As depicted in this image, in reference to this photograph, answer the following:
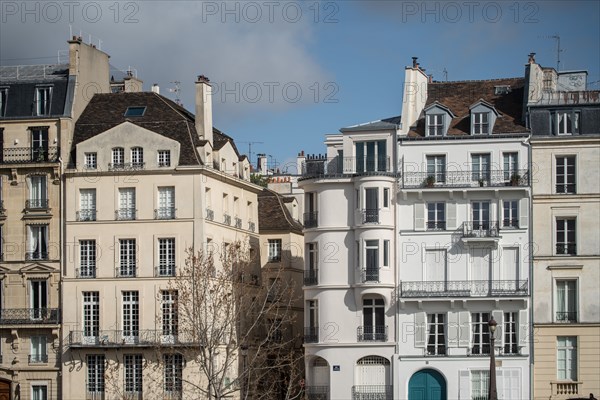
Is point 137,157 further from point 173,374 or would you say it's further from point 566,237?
point 566,237

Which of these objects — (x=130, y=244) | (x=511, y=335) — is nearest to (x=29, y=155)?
(x=130, y=244)

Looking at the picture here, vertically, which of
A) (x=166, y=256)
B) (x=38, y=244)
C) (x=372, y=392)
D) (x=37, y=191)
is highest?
(x=37, y=191)

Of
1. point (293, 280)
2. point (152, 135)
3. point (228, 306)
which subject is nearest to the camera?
point (228, 306)

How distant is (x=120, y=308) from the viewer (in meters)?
77.2

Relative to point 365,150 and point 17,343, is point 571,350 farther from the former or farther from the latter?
point 17,343

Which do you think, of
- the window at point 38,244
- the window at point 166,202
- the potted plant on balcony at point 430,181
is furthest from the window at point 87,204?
the potted plant on balcony at point 430,181

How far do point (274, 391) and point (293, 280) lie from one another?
7.62 m

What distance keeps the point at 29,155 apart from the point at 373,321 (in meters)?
20.1

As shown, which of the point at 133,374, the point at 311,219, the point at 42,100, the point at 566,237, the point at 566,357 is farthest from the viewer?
the point at 42,100

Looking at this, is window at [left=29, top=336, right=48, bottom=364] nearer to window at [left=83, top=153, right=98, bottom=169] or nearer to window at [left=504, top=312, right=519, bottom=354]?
window at [left=83, top=153, right=98, bottom=169]

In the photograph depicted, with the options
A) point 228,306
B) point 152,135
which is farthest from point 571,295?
point 152,135

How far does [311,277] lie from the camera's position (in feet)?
254

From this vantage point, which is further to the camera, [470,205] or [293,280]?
[293,280]

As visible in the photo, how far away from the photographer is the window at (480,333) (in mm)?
Result: 74375
